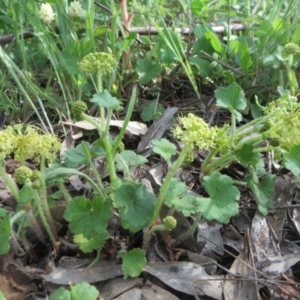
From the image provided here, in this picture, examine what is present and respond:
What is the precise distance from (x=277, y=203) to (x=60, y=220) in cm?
79

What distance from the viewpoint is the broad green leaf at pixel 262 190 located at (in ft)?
5.51

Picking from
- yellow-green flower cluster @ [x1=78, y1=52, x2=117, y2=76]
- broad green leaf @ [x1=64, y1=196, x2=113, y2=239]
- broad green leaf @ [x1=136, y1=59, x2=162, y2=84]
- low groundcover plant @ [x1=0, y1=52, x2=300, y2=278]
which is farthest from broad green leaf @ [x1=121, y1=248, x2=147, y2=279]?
broad green leaf @ [x1=136, y1=59, x2=162, y2=84]

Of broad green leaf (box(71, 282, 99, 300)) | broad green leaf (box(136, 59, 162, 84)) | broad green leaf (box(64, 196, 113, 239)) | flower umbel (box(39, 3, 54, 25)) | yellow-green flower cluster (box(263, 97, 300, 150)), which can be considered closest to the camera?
broad green leaf (box(71, 282, 99, 300))

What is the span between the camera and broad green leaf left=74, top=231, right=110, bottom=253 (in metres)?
1.49

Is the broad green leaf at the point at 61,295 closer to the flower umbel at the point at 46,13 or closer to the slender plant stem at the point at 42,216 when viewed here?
the slender plant stem at the point at 42,216

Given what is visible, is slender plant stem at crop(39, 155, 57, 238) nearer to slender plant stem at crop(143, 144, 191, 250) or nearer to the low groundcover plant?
the low groundcover plant

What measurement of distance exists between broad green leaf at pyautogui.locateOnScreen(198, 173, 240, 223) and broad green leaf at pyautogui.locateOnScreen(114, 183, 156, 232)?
6.1 inches

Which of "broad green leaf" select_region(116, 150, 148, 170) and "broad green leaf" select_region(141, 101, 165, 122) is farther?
"broad green leaf" select_region(141, 101, 165, 122)

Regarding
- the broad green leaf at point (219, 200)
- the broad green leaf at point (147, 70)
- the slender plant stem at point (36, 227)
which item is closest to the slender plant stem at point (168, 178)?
the broad green leaf at point (219, 200)

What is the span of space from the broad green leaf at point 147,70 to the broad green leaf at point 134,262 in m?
1.03

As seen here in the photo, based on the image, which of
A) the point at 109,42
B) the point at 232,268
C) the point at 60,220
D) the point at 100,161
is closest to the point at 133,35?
the point at 109,42

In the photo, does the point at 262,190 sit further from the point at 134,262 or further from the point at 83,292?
the point at 83,292

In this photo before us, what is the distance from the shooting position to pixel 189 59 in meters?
2.49

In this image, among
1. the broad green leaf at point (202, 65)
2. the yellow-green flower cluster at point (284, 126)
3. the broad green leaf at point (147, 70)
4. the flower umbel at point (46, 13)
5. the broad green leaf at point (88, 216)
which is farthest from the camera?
the broad green leaf at point (202, 65)
